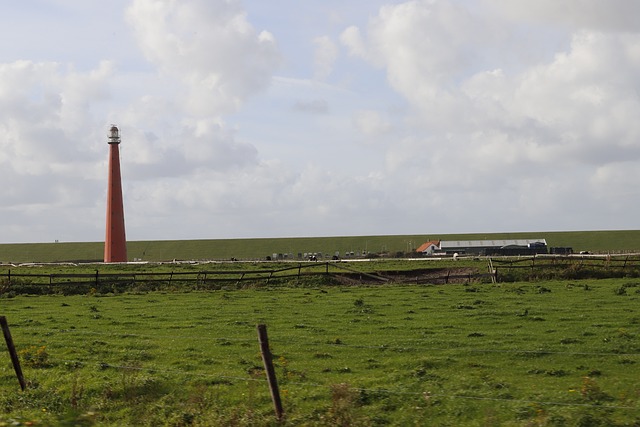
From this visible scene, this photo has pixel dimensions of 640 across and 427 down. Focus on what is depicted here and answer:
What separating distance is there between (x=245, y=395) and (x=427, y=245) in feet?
367

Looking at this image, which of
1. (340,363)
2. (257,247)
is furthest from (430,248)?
(340,363)

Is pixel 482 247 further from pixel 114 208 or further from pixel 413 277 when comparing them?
pixel 413 277

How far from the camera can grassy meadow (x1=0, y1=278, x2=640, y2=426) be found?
14.2 meters

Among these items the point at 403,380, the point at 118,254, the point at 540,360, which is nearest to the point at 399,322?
the point at 540,360

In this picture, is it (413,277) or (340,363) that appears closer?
(340,363)

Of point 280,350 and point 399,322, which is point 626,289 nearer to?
point 399,322

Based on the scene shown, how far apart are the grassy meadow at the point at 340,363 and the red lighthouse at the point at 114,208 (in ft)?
140

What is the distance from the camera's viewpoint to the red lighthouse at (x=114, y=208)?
7800cm

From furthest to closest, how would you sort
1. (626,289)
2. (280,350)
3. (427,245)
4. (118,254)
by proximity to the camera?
1. (427,245)
2. (118,254)
3. (626,289)
4. (280,350)

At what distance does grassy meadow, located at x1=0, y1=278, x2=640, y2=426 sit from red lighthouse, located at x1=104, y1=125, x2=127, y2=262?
140 feet

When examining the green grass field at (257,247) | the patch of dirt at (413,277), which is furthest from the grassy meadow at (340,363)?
the green grass field at (257,247)

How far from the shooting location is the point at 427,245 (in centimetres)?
12656

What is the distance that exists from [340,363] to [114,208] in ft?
202

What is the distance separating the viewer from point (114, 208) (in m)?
77.9
